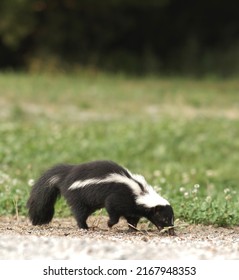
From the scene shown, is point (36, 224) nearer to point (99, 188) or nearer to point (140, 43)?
point (99, 188)

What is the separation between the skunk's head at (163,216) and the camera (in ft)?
25.1

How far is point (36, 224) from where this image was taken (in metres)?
8.18

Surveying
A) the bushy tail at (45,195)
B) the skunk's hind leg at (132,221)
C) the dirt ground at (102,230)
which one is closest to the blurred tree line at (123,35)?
the dirt ground at (102,230)

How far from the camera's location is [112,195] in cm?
767

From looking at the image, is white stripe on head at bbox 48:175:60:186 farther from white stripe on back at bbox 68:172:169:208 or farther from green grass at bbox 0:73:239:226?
green grass at bbox 0:73:239:226

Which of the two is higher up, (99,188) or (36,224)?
(99,188)

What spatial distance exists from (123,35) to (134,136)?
50.3 feet

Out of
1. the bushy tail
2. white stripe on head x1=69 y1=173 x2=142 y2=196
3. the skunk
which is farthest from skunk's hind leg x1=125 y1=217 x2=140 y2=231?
the bushy tail

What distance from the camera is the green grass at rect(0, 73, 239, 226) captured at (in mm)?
9789

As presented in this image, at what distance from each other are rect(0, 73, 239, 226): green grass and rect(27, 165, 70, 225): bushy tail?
786 mm

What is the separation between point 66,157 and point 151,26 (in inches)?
697

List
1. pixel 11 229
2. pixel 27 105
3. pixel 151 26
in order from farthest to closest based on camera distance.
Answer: pixel 151 26 → pixel 27 105 → pixel 11 229

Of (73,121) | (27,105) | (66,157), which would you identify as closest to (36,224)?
(66,157)

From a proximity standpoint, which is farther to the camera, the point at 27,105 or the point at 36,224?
the point at 27,105
